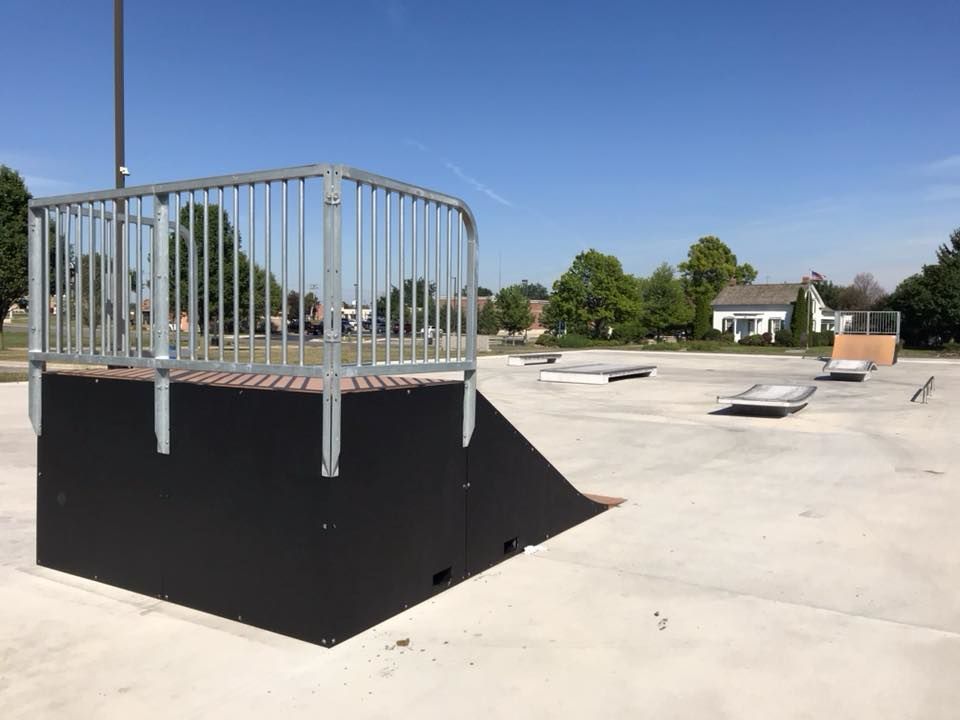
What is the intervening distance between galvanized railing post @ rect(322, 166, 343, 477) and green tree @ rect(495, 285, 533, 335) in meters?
63.9

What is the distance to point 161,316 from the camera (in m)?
4.22

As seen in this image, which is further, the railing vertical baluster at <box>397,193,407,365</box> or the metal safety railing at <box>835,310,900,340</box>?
the metal safety railing at <box>835,310,900,340</box>

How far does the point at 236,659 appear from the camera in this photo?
3531mm

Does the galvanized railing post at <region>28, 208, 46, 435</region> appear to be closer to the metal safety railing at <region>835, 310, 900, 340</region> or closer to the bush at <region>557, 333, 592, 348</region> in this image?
the metal safety railing at <region>835, 310, 900, 340</region>

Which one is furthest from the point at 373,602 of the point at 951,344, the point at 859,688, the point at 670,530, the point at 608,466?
the point at 951,344

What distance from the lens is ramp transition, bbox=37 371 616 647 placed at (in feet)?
12.1

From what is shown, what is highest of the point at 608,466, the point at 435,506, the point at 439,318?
the point at 439,318

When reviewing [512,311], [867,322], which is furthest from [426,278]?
[512,311]

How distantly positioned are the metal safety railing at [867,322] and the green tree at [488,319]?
103ft

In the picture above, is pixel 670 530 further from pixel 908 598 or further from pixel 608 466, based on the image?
pixel 608 466

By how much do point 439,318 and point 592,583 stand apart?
1997 millimetres

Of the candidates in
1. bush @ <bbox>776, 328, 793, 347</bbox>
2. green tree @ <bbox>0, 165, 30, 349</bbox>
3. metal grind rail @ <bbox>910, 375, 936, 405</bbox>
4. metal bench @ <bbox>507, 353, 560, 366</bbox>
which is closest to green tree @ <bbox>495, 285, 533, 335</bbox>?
bush @ <bbox>776, 328, 793, 347</bbox>

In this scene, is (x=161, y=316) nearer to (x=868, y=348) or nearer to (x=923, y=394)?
(x=923, y=394)

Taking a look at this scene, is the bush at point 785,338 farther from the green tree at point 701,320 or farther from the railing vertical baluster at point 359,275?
the railing vertical baluster at point 359,275
